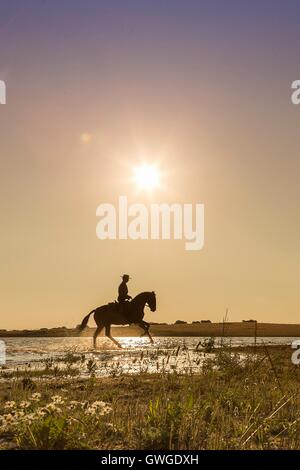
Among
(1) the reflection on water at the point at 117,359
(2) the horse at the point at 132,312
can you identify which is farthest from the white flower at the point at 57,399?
(2) the horse at the point at 132,312

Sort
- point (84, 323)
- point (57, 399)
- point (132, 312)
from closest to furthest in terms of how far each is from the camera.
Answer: point (57, 399), point (132, 312), point (84, 323)

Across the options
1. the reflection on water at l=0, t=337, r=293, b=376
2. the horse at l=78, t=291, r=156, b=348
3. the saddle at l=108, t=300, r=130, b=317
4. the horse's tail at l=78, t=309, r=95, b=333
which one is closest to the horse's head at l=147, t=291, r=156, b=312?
the horse at l=78, t=291, r=156, b=348

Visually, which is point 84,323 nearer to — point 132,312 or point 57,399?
point 132,312

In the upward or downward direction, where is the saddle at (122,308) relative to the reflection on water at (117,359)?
upward

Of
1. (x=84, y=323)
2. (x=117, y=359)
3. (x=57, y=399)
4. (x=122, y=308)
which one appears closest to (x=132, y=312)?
(x=122, y=308)

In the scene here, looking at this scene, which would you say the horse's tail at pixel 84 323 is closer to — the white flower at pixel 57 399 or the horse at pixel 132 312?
the horse at pixel 132 312

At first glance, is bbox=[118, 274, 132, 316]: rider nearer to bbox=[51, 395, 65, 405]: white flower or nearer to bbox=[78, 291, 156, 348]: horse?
bbox=[78, 291, 156, 348]: horse

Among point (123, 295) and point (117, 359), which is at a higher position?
point (123, 295)

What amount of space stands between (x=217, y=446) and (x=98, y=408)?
4.08 feet

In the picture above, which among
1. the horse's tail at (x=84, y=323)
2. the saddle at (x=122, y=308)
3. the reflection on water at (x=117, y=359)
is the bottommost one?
the reflection on water at (x=117, y=359)

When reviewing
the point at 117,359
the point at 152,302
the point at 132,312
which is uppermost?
the point at 152,302
